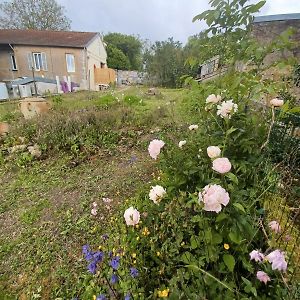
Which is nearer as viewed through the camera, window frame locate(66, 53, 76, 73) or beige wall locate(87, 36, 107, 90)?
window frame locate(66, 53, 76, 73)

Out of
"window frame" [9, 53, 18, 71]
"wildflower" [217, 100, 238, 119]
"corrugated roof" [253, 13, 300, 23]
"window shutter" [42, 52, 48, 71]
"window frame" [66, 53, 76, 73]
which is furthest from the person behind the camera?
"window frame" [9, 53, 18, 71]

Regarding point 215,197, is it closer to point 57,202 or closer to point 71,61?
point 57,202

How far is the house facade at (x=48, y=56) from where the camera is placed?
59.2ft

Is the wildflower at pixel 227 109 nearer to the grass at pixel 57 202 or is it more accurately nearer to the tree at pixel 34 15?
the grass at pixel 57 202

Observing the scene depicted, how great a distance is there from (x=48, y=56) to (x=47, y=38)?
1683 millimetres

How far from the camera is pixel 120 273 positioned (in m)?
1.55

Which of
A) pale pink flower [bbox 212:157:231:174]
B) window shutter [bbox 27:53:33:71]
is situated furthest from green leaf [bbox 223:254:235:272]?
window shutter [bbox 27:53:33:71]

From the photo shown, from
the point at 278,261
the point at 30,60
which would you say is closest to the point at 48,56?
the point at 30,60

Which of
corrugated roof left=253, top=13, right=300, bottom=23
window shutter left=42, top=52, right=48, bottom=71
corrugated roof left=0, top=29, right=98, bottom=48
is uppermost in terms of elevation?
corrugated roof left=0, top=29, right=98, bottom=48

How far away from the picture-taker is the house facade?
710 inches

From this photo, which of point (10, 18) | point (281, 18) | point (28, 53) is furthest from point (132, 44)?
point (281, 18)

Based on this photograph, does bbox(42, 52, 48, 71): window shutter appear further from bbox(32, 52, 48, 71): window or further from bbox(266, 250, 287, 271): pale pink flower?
bbox(266, 250, 287, 271): pale pink flower

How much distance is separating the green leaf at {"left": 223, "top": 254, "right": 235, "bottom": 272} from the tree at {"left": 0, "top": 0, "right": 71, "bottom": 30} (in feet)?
87.9

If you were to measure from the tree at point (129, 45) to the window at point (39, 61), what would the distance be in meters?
13.4
